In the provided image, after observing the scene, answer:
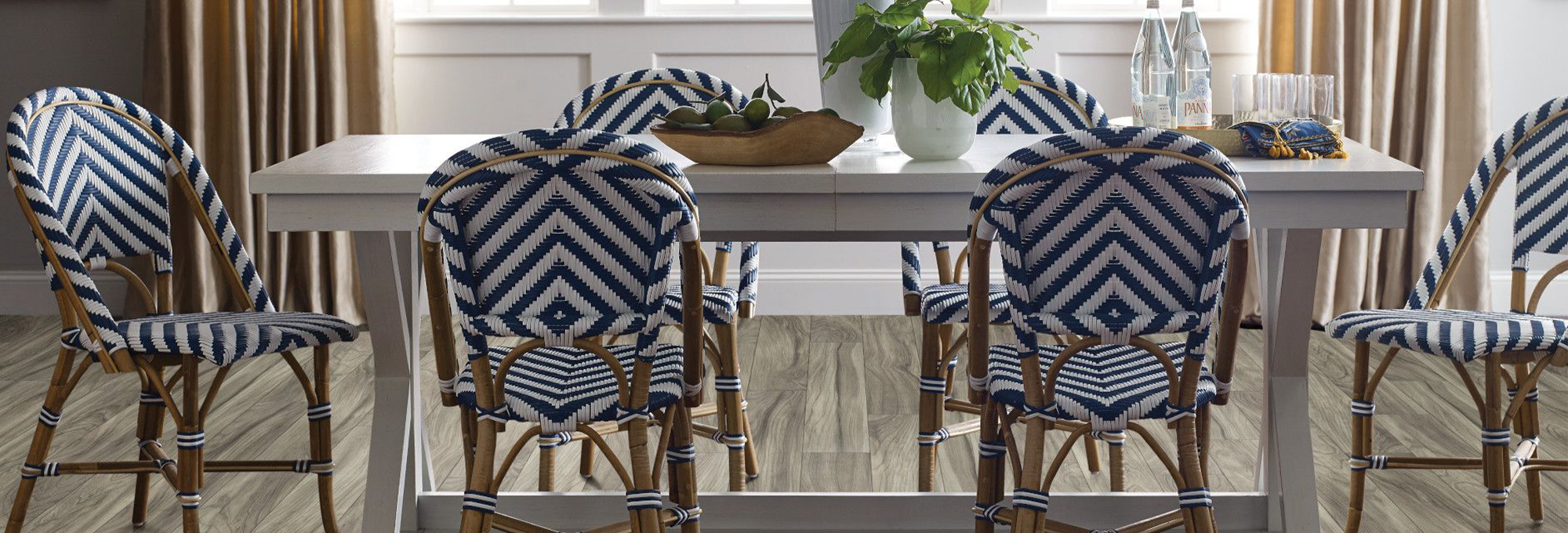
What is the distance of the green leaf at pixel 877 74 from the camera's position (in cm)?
216

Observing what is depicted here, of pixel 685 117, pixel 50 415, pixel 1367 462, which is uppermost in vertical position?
pixel 685 117

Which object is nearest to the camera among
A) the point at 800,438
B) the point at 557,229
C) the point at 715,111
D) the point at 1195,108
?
the point at 557,229

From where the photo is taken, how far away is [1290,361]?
89.1 inches

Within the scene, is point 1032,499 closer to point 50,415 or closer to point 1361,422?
point 1361,422

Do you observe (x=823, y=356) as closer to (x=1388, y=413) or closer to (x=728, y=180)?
(x=1388, y=413)

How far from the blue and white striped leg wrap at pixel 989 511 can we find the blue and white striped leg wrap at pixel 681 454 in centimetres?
42

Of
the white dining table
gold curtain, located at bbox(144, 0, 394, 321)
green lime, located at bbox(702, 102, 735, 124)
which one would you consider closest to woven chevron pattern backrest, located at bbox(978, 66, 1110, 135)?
the white dining table

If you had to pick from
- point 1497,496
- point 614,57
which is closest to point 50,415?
point 614,57

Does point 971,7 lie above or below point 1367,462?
above

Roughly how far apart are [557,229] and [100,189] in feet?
3.39

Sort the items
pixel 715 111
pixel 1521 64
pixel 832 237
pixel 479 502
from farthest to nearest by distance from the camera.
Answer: pixel 1521 64 → pixel 715 111 → pixel 832 237 → pixel 479 502

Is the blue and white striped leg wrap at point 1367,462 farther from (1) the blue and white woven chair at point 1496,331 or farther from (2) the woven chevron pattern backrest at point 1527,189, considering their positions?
(2) the woven chevron pattern backrest at point 1527,189

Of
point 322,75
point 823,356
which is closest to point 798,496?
point 823,356

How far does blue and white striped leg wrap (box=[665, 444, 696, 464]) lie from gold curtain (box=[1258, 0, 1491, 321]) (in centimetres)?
261
